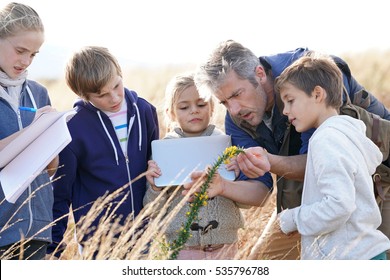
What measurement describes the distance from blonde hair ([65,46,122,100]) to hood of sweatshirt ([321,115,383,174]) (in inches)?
57.4

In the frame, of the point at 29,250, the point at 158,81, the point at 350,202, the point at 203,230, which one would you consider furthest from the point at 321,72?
the point at 158,81

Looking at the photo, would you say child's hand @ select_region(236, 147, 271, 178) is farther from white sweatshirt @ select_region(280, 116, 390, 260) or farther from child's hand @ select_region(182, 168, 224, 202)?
white sweatshirt @ select_region(280, 116, 390, 260)

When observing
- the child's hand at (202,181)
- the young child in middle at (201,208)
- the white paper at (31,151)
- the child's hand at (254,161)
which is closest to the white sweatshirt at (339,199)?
the child's hand at (254,161)

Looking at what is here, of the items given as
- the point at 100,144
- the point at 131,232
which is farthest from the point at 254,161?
the point at 100,144

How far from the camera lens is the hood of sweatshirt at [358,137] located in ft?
14.9

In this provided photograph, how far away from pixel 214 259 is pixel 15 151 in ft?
4.78

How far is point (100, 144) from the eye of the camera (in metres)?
5.25

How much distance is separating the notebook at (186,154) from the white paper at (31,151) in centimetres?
76

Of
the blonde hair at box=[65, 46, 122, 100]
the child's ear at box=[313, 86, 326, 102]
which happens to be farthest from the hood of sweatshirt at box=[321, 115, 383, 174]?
the blonde hair at box=[65, 46, 122, 100]

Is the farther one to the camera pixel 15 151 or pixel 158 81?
pixel 158 81

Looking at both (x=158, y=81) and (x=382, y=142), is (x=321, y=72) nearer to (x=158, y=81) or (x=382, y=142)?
(x=382, y=142)

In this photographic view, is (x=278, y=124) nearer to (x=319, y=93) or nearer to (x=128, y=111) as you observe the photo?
(x=319, y=93)

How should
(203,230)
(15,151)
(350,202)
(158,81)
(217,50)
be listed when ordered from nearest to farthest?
1. (350,202)
2. (15,151)
3. (203,230)
4. (217,50)
5. (158,81)

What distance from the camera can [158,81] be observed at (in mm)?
17578
